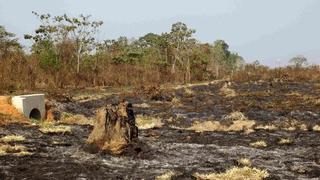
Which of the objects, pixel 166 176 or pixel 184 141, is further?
pixel 184 141

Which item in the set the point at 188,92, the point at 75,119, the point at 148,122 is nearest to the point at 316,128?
the point at 148,122

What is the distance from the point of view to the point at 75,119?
35656 mm

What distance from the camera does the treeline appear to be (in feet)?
190

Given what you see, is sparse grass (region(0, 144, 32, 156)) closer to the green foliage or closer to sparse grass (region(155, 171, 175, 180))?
sparse grass (region(155, 171, 175, 180))

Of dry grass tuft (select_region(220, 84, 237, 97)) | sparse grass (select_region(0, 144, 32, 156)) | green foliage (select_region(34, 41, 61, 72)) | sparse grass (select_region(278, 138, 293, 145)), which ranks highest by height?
green foliage (select_region(34, 41, 61, 72))

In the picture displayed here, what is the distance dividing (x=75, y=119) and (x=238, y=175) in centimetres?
1937

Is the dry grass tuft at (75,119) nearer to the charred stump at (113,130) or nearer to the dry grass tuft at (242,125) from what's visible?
the dry grass tuft at (242,125)

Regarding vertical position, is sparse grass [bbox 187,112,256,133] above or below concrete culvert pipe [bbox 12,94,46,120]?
below

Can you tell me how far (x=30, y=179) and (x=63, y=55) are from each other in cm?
5588

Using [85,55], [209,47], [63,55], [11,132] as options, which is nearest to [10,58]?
[63,55]

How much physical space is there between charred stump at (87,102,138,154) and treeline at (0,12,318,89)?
27.7 m

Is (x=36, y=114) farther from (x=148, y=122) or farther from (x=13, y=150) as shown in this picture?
(x=13, y=150)

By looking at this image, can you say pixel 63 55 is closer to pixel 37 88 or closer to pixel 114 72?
pixel 114 72

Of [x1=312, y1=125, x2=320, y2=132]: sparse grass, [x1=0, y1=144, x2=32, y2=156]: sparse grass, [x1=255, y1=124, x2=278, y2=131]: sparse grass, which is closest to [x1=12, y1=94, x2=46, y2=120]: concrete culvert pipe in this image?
[x1=0, y1=144, x2=32, y2=156]: sparse grass
